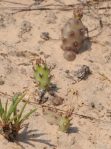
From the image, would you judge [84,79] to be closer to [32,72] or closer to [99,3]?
[32,72]

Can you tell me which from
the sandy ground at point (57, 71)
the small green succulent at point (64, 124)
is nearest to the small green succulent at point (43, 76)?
the sandy ground at point (57, 71)

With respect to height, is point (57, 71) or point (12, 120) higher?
point (57, 71)

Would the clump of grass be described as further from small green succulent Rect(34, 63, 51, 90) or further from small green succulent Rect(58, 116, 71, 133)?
small green succulent Rect(34, 63, 51, 90)

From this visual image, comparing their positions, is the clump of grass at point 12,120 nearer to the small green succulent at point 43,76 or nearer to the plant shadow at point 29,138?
the plant shadow at point 29,138

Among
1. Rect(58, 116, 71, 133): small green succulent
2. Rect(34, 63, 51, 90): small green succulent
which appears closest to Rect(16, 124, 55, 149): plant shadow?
Rect(58, 116, 71, 133): small green succulent

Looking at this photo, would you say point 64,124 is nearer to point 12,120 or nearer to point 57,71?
point 12,120

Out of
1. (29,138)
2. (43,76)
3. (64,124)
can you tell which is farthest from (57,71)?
(29,138)

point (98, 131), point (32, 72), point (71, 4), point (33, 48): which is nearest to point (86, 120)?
point (98, 131)
